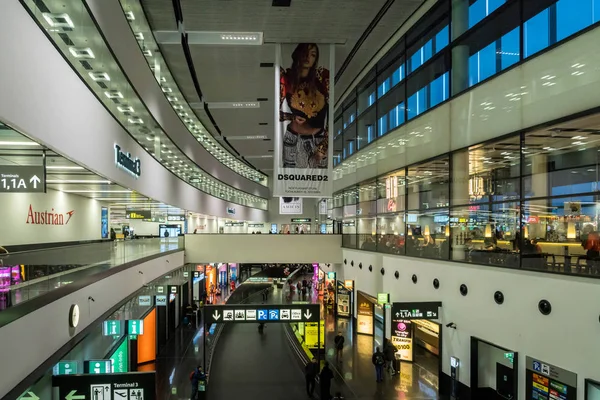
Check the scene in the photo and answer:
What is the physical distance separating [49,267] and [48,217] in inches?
311

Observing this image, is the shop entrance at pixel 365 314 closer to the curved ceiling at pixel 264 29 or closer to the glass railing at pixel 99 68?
the glass railing at pixel 99 68

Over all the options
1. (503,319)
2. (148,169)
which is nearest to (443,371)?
(503,319)

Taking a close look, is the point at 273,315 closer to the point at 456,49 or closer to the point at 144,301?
the point at 144,301

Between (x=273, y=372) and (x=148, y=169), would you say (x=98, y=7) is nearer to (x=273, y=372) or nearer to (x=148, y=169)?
(x=148, y=169)

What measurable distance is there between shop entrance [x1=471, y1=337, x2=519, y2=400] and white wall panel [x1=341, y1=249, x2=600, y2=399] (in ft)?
0.62

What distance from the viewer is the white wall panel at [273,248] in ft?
86.4

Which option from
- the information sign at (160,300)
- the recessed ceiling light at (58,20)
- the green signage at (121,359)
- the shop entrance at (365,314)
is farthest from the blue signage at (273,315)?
the recessed ceiling light at (58,20)

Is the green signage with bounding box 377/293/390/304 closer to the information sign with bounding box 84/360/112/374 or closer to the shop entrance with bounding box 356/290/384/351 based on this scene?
the shop entrance with bounding box 356/290/384/351

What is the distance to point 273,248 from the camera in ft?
87.0

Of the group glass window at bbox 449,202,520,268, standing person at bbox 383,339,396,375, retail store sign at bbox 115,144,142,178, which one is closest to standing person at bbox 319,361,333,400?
standing person at bbox 383,339,396,375

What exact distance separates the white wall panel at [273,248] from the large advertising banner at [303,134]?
10.7 metres

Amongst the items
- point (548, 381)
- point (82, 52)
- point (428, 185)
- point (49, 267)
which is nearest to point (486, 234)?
point (428, 185)

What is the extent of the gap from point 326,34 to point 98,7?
9.72 meters

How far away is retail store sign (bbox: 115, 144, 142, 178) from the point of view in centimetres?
1187
